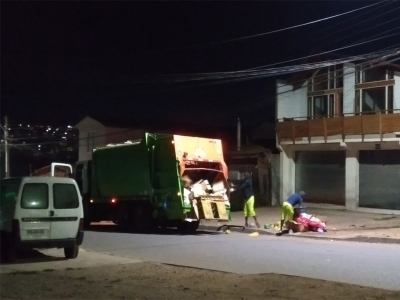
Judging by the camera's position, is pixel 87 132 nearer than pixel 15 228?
No

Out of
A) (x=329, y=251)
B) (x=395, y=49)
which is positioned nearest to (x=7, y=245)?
(x=329, y=251)

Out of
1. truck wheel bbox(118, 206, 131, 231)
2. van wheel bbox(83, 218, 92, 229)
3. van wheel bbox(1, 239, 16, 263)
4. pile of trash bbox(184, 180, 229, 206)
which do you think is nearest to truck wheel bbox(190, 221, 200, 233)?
pile of trash bbox(184, 180, 229, 206)

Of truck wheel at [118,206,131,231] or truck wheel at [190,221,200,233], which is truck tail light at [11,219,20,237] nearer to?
truck wheel at [190,221,200,233]

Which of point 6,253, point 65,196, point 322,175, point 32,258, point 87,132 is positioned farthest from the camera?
point 87,132

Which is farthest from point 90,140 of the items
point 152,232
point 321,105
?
point 152,232

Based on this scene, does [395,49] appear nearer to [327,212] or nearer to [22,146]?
[327,212]

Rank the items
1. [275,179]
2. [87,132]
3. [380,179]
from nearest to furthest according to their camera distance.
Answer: [380,179] < [275,179] < [87,132]

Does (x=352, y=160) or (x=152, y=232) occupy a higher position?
(x=352, y=160)

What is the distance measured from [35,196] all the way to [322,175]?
1941 cm

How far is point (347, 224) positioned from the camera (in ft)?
75.6

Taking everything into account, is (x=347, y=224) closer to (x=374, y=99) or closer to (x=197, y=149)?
(x=197, y=149)

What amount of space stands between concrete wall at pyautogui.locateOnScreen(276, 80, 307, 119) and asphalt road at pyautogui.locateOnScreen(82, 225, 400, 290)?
1347cm

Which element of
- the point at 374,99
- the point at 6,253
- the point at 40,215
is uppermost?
the point at 374,99

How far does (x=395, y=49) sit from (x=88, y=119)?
100.0 feet
